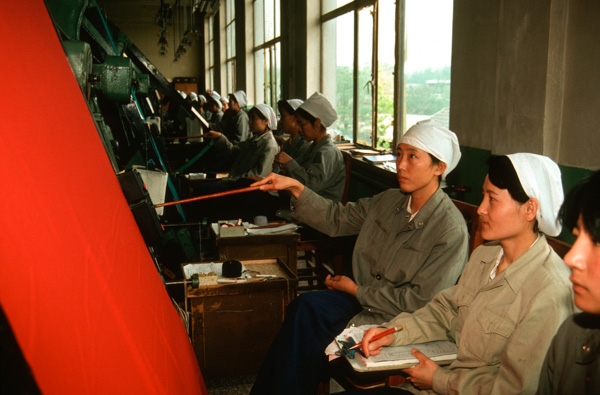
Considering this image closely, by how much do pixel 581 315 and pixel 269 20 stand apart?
425 inches

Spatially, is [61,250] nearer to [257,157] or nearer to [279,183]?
[279,183]

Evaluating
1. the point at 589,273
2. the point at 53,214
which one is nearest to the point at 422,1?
the point at 589,273

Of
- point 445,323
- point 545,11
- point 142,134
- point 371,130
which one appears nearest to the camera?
point 445,323

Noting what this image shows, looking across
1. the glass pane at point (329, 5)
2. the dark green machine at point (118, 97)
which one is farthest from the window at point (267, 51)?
the dark green machine at point (118, 97)

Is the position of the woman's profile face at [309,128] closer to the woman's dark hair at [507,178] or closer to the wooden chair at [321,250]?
the wooden chair at [321,250]

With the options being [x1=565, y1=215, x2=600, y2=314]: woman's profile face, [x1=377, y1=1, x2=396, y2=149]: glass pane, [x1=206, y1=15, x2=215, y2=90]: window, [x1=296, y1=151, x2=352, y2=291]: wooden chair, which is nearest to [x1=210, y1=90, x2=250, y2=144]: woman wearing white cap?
[x1=377, y1=1, x2=396, y2=149]: glass pane

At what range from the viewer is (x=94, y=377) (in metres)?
0.66

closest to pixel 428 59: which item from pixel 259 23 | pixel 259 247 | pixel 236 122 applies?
pixel 259 247

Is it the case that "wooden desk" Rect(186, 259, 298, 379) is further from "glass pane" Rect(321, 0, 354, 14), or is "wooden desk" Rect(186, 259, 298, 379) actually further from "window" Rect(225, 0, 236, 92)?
"window" Rect(225, 0, 236, 92)

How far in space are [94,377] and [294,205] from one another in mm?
2301

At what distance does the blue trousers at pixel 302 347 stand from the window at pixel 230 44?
14.9 m

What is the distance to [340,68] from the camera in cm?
723

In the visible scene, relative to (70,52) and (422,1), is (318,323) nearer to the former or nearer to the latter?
(70,52)

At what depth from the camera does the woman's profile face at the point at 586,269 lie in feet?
3.44
